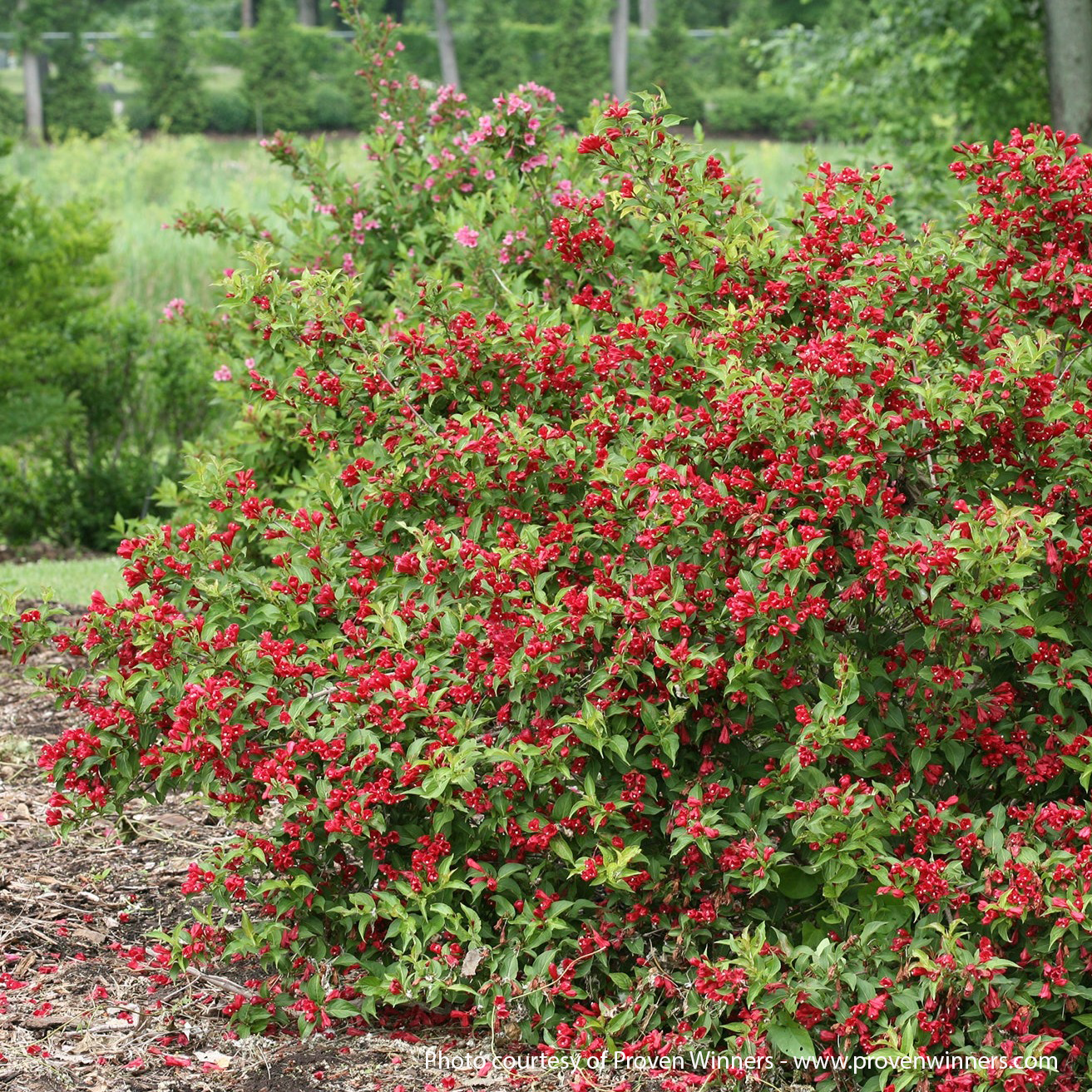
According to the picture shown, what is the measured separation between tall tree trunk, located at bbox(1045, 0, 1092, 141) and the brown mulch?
8.48 metres

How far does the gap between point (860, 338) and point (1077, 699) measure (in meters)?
0.96

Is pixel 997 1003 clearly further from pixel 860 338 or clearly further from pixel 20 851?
pixel 20 851

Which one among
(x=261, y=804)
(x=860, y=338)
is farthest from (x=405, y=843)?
(x=860, y=338)

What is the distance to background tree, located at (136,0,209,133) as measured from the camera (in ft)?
108

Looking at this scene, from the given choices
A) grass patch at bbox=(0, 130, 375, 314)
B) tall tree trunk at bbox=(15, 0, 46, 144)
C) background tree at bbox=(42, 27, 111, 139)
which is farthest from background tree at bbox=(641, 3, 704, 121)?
tall tree trunk at bbox=(15, 0, 46, 144)

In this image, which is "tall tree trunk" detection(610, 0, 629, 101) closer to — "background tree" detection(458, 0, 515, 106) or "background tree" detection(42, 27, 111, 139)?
"background tree" detection(458, 0, 515, 106)

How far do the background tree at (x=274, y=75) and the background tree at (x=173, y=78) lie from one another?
4.46 ft

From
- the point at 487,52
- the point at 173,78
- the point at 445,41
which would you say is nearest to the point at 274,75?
the point at 173,78

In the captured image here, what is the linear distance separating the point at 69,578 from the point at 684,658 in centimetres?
496

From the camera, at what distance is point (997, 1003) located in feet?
8.48

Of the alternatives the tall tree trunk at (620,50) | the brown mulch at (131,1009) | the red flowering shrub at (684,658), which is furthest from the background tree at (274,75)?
the red flowering shrub at (684,658)

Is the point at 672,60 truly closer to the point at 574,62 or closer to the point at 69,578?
the point at 574,62

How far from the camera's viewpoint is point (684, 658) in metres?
2.68

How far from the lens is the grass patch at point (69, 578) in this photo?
243 inches
